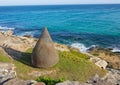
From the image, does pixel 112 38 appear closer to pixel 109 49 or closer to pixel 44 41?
pixel 109 49

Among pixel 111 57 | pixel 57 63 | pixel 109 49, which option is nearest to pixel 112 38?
pixel 109 49

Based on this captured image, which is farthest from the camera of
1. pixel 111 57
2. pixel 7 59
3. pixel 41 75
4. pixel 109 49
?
pixel 109 49

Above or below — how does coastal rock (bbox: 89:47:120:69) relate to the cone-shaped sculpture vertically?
below

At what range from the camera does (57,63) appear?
1065 inches

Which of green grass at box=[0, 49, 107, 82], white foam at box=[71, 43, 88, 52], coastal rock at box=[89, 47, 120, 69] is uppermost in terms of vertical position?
green grass at box=[0, 49, 107, 82]

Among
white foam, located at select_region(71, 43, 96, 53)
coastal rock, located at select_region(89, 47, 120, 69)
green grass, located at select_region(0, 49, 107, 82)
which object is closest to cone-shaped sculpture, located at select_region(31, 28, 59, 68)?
green grass, located at select_region(0, 49, 107, 82)

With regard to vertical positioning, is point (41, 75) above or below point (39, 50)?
below

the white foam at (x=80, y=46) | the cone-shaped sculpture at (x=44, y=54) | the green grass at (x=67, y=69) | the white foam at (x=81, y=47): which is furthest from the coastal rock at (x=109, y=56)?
the cone-shaped sculpture at (x=44, y=54)

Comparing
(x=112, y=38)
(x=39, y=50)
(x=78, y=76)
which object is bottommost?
(x=112, y=38)

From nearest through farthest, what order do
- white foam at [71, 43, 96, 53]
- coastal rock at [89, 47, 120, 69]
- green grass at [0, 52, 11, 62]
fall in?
green grass at [0, 52, 11, 62] < coastal rock at [89, 47, 120, 69] < white foam at [71, 43, 96, 53]

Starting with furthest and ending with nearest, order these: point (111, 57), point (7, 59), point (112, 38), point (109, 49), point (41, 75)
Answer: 1. point (112, 38)
2. point (109, 49)
3. point (111, 57)
4. point (7, 59)
5. point (41, 75)

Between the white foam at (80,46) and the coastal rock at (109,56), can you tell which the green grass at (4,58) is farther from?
the white foam at (80,46)

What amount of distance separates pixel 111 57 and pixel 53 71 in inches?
900

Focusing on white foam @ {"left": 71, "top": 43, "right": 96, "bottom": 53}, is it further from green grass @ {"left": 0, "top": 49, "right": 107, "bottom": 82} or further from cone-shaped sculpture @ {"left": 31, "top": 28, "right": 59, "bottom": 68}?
cone-shaped sculpture @ {"left": 31, "top": 28, "right": 59, "bottom": 68}
